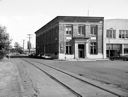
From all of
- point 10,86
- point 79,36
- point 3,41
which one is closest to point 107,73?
point 10,86

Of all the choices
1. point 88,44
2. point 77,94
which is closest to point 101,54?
point 88,44

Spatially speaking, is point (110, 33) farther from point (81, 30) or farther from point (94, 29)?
point (81, 30)

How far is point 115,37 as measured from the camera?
6359cm

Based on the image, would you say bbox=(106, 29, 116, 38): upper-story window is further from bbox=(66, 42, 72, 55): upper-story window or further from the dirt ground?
the dirt ground

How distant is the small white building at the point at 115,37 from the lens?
62906 mm

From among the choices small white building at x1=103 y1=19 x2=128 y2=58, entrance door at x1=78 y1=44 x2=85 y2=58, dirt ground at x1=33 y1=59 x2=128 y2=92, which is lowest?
dirt ground at x1=33 y1=59 x2=128 y2=92

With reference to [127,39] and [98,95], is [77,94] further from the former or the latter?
[127,39]

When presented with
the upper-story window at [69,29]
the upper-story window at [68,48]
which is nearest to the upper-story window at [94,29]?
the upper-story window at [69,29]

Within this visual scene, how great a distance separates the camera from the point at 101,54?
6094 centimetres

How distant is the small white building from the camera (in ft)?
206

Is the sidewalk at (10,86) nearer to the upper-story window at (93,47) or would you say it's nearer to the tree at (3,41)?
the tree at (3,41)

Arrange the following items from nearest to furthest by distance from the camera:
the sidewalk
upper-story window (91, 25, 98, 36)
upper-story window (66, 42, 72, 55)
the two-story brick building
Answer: the sidewalk → the two-story brick building → upper-story window (66, 42, 72, 55) → upper-story window (91, 25, 98, 36)

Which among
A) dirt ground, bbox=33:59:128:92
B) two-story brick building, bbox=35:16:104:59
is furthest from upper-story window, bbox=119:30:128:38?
dirt ground, bbox=33:59:128:92

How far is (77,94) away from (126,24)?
57578 mm
